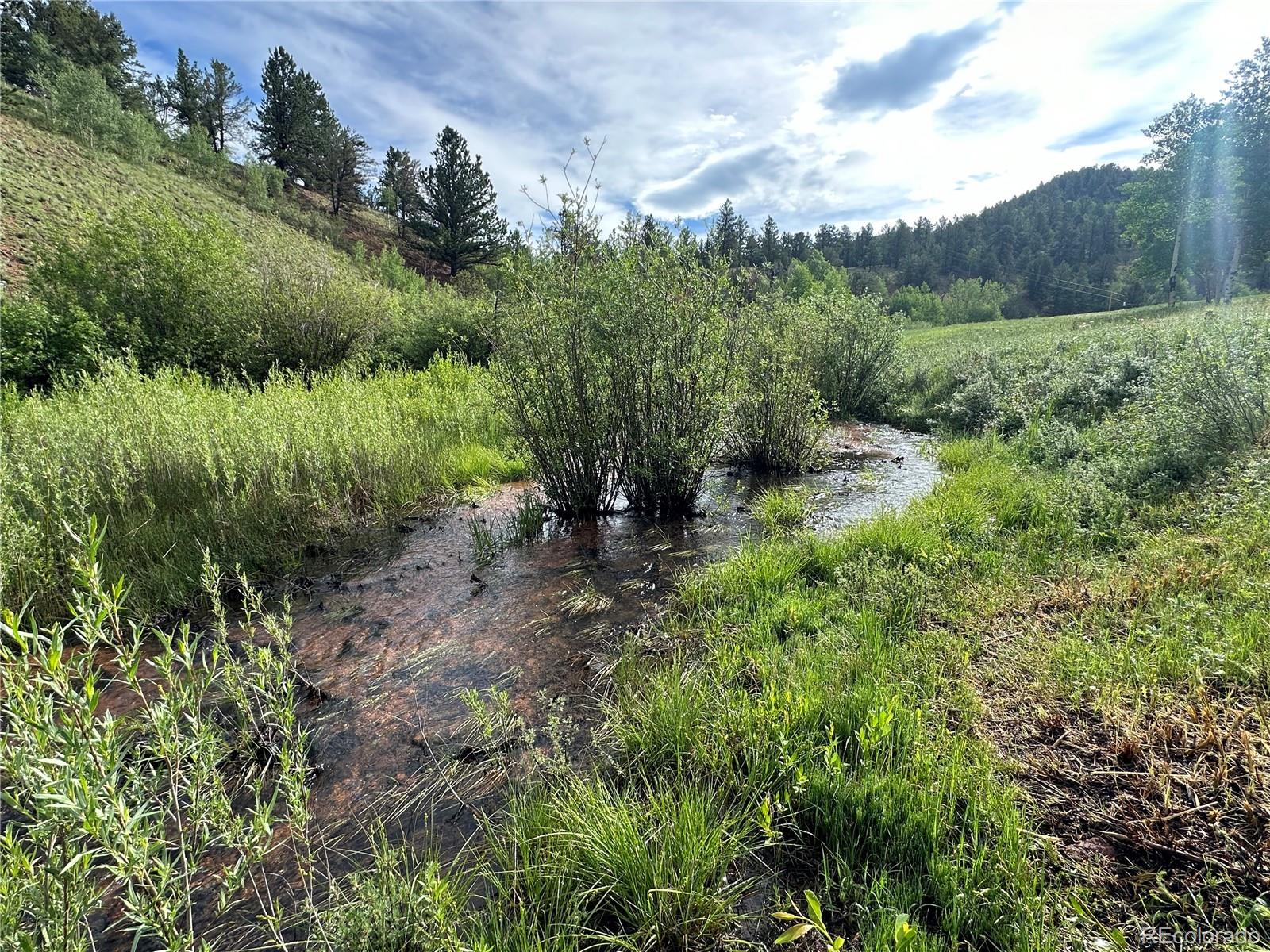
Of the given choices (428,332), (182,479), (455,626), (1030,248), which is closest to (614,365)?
(455,626)

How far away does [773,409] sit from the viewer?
9.30 metres

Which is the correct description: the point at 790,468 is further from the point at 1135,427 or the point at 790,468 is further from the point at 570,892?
the point at 570,892

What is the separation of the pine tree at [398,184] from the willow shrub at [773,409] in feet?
170

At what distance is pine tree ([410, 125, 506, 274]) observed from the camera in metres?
41.1

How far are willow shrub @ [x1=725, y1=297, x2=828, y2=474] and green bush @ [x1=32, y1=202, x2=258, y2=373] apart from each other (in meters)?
13.2

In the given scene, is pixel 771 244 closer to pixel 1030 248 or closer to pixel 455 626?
pixel 1030 248

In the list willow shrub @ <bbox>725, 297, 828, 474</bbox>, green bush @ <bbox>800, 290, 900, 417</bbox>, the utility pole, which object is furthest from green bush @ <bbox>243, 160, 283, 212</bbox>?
the utility pole

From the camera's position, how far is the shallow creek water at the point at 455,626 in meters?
3.16

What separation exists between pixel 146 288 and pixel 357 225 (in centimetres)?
4469

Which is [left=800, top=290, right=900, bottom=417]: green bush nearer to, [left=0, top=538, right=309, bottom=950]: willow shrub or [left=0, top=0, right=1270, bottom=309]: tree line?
[left=0, top=0, right=1270, bottom=309]: tree line

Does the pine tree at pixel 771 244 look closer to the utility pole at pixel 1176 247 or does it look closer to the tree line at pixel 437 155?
the tree line at pixel 437 155

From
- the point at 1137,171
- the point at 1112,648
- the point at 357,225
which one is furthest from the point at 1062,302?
the point at 1112,648

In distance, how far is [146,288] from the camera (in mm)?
13289

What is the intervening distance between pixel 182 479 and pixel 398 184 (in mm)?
59261
